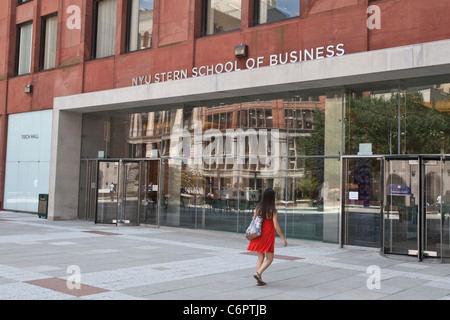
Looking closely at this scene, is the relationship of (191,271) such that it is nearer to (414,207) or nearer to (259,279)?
(259,279)

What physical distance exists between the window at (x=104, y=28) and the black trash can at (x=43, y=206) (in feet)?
21.1

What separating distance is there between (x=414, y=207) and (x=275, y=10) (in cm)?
732

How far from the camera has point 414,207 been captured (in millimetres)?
12328

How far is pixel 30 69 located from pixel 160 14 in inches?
351

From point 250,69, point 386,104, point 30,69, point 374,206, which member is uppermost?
point 30,69

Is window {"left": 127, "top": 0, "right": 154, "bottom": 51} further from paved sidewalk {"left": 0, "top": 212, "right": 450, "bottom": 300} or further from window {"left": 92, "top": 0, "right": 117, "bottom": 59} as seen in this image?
paved sidewalk {"left": 0, "top": 212, "right": 450, "bottom": 300}

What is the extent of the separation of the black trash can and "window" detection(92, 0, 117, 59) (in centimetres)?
645

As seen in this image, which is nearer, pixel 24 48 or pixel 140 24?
pixel 140 24

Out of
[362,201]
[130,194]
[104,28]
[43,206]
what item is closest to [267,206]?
[362,201]

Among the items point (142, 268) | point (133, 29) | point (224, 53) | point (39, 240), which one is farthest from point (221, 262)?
point (133, 29)

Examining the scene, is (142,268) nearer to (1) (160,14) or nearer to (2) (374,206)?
(2) (374,206)

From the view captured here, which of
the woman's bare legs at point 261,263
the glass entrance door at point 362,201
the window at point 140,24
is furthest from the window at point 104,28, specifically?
the woman's bare legs at point 261,263

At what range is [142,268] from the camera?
31.3 ft
